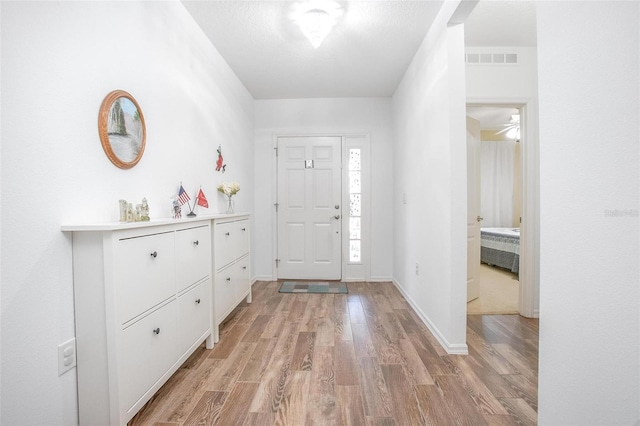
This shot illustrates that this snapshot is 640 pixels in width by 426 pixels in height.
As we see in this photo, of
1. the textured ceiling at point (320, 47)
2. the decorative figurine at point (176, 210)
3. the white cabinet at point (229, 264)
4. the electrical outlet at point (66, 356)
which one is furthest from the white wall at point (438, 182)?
the electrical outlet at point (66, 356)

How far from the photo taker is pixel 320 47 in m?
2.88

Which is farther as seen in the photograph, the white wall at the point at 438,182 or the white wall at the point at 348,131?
the white wall at the point at 348,131

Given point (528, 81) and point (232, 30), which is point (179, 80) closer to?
point (232, 30)

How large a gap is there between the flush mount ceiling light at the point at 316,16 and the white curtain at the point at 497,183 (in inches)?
231

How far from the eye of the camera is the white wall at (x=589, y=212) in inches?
31.4

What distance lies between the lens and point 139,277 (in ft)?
4.57

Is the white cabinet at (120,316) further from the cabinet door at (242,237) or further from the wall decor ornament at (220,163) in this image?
the wall decor ornament at (220,163)

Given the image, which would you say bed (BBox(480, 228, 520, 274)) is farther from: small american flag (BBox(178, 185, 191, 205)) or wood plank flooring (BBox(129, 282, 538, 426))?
small american flag (BBox(178, 185, 191, 205))

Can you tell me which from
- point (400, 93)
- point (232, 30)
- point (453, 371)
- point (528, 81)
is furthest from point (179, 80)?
point (528, 81)

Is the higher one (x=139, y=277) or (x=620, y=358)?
(x=139, y=277)

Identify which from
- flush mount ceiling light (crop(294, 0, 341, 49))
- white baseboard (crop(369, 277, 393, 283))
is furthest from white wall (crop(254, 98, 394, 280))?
flush mount ceiling light (crop(294, 0, 341, 49))

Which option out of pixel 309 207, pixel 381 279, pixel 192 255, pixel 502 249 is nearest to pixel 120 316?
pixel 192 255

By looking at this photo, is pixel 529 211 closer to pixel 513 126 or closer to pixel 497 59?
pixel 497 59

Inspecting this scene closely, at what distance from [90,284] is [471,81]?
350 cm
